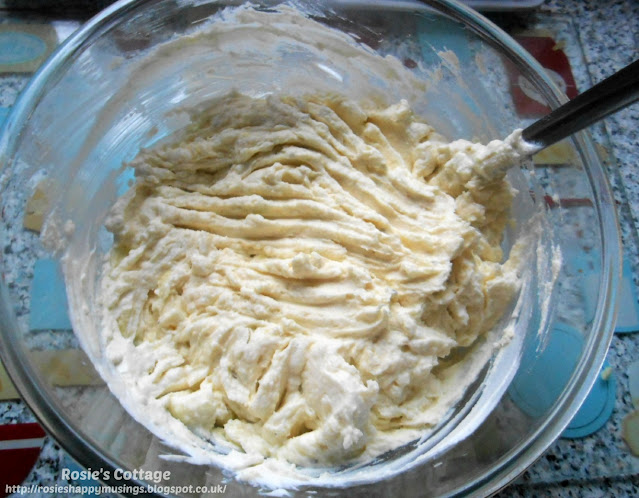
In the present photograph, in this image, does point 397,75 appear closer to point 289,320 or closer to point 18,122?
point 289,320

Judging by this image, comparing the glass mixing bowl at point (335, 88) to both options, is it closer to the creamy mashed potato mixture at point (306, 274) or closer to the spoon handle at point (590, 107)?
the creamy mashed potato mixture at point (306, 274)

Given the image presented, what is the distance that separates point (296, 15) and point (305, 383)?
0.95 meters

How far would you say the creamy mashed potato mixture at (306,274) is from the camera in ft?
3.59

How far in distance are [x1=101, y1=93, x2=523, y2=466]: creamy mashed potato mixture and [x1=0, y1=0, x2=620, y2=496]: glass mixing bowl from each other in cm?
8

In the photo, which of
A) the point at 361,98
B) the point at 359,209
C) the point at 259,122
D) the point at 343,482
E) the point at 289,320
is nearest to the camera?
the point at 343,482

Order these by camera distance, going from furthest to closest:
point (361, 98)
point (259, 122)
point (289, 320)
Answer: point (361, 98), point (259, 122), point (289, 320)

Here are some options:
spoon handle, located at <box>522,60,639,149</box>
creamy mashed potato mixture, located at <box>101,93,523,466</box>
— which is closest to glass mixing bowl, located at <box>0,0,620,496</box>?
creamy mashed potato mixture, located at <box>101,93,523,466</box>

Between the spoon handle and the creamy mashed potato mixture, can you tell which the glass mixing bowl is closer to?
the creamy mashed potato mixture

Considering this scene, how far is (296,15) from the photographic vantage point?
1.40 meters

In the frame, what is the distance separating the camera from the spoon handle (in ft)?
2.95

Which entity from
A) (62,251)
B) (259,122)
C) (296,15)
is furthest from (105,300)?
(296,15)

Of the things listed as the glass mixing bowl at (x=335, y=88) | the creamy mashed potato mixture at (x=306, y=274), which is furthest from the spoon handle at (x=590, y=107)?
the glass mixing bowl at (x=335, y=88)

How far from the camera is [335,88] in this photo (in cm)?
154

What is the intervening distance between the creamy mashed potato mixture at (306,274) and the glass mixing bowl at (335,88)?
0.27ft
